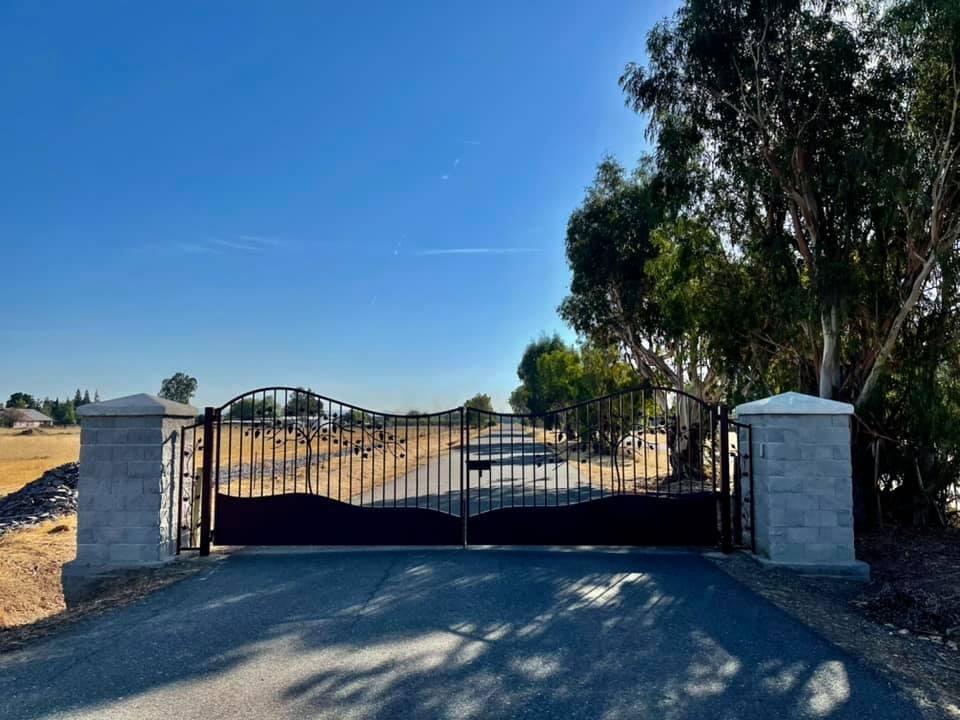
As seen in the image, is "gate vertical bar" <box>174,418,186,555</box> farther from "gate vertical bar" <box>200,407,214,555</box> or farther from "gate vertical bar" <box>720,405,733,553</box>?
"gate vertical bar" <box>720,405,733,553</box>

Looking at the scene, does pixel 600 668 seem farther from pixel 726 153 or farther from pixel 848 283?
pixel 726 153

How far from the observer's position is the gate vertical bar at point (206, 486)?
7422 mm

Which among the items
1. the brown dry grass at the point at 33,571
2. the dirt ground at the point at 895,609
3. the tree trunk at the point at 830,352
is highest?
the tree trunk at the point at 830,352

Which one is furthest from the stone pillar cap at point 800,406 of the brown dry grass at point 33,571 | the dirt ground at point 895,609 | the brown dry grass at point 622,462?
the brown dry grass at point 33,571

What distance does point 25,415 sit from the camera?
99375 mm

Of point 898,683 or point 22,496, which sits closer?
point 898,683

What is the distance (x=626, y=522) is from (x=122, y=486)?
5.70m

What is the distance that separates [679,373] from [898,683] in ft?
50.6

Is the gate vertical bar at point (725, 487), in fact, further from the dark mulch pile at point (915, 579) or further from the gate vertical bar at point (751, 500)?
the dark mulch pile at point (915, 579)

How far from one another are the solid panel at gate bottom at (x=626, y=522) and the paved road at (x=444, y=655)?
1189 millimetres

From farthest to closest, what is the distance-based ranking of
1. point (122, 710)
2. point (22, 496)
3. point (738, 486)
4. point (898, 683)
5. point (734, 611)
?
point (22, 496) → point (738, 486) → point (734, 611) → point (898, 683) → point (122, 710)

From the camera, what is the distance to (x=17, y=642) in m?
4.93

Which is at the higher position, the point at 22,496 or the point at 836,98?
the point at 836,98

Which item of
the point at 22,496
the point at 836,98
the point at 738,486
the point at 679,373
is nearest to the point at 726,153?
the point at 836,98
